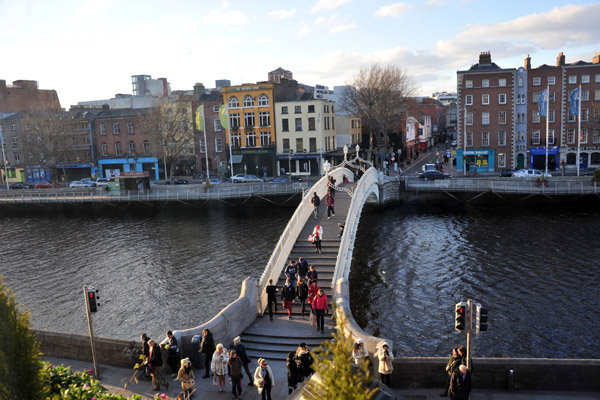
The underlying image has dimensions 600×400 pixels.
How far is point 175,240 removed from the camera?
40906mm

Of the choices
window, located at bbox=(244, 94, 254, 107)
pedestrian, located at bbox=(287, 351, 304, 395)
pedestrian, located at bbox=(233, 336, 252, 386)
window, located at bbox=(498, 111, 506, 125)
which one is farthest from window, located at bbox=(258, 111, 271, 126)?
pedestrian, located at bbox=(287, 351, 304, 395)

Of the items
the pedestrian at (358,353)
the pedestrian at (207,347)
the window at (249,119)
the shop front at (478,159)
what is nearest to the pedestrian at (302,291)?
the pedestrian at (207,347)

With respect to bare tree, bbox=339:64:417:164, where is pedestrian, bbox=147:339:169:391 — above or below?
below

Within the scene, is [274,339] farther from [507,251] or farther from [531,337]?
[507,251]

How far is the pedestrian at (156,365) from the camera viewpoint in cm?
1312

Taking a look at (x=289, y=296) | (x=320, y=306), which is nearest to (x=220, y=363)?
(x=320, y=306)

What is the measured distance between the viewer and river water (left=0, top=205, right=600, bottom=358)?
22234 millimetres

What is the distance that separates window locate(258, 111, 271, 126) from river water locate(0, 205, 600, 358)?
71.6 ft

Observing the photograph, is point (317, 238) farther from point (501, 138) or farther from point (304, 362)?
point (501, 138)

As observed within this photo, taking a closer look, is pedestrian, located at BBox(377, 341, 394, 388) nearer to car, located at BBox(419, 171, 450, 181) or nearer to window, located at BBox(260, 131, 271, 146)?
car, located at BBox(419, 171, 450, 181)

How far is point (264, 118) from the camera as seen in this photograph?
225 feet

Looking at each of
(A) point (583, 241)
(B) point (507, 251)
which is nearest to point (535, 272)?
(B) point (507, 251)

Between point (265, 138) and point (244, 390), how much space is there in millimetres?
57315

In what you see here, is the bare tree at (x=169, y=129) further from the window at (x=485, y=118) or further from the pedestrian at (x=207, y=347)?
the pedestrian at (x=207, y=347)
